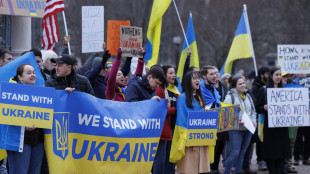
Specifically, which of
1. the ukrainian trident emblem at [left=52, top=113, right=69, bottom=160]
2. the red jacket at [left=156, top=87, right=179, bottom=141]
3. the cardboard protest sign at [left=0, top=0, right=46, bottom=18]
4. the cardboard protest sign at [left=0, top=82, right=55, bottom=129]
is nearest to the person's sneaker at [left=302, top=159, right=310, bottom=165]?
the red jacket at [left=156, top=87, right=179, bottom=141]

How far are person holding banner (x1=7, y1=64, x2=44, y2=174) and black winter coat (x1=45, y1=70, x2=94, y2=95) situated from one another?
0.39 m

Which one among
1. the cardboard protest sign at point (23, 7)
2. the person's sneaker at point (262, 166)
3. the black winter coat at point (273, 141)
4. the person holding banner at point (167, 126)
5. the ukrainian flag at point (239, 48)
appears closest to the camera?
the person holding banner at point (167, 126)

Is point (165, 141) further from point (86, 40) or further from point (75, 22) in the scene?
point (75, 22)

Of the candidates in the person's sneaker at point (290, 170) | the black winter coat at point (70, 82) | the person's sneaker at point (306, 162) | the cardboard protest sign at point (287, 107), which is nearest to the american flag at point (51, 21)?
the black winter coat at point (70, 82)

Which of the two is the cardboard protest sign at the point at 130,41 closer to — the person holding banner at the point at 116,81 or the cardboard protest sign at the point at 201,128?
the person holding banner at the point at 116,81

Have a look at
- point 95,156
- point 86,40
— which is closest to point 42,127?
point 95,156

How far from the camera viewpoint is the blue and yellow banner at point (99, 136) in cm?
660

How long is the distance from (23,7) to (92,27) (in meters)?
1.36

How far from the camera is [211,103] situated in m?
9.07

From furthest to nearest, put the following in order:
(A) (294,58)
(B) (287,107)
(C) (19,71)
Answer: (A) (294,58) < (B) (287,107) < (C) (19,71)

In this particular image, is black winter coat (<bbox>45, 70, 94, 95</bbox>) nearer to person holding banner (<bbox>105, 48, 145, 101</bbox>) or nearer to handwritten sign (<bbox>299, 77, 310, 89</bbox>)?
person holding banner (<bbox>105, 48, 145, 101</bbox>)

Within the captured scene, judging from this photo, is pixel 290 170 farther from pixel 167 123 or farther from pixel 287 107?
pixel 167 123

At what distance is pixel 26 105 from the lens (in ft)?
20.6

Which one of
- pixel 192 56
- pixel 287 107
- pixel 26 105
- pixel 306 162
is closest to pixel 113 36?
pixel 192 56
